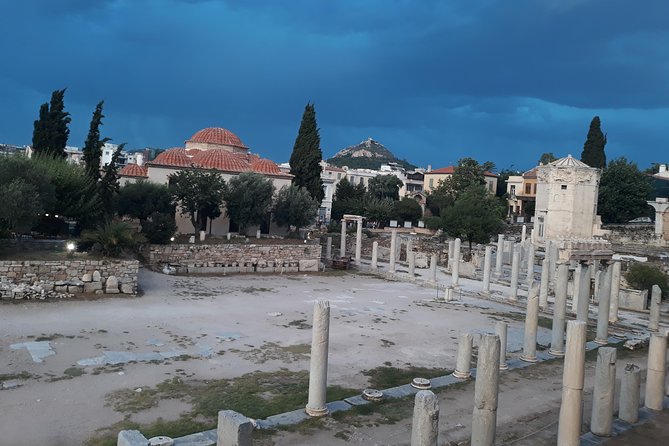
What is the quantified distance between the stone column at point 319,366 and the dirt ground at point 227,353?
0.35m

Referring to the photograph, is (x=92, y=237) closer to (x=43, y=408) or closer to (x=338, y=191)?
(x=43, y=408)

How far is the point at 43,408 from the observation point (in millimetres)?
9023

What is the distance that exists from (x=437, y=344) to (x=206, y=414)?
7945 mm

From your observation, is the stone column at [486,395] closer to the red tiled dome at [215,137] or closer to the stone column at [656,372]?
the stone column at [656,372]

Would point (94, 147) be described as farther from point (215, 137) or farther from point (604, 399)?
point (604, 399)

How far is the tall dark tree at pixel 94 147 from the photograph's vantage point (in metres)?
27.0

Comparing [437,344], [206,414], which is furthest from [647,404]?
[206,414]

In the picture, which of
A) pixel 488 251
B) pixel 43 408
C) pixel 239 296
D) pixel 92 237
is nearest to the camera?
pixel 43 408

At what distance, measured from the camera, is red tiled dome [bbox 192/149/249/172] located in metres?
35.2

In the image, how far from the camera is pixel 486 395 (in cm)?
780

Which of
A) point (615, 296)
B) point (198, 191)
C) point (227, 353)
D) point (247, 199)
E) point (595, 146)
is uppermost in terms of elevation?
point (595, 146)

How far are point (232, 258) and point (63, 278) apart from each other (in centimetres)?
1048

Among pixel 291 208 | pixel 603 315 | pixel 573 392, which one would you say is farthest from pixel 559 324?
pixel 291 208

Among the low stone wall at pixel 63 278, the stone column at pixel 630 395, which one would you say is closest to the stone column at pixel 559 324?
the stone column at pixel 630 395
